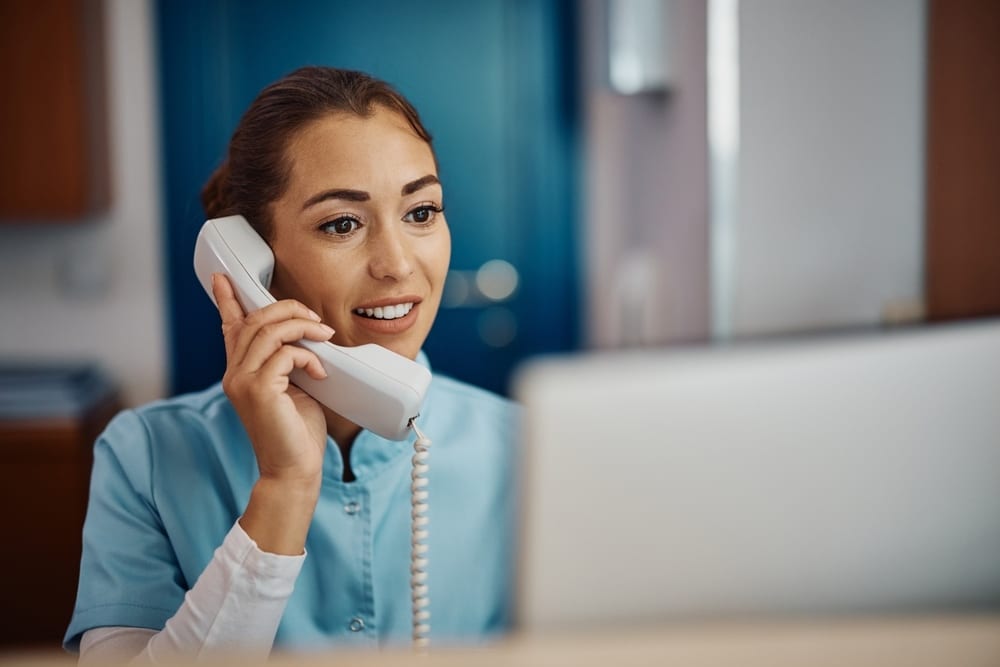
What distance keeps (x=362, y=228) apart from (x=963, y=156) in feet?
3.00

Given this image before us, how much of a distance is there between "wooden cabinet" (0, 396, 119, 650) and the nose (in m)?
0.23

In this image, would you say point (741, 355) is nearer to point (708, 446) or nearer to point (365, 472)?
point (708, 446)

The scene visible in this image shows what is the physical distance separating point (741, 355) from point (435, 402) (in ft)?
1.00

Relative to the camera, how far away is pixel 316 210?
0.61 meters

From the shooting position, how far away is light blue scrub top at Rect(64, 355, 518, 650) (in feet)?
1.93

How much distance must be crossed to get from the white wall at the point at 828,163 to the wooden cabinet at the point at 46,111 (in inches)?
46.9

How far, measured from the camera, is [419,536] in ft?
2.03

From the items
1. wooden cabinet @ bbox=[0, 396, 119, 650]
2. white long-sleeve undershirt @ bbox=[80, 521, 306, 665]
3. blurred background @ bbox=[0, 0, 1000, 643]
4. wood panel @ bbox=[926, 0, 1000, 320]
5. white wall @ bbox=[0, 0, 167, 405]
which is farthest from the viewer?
white wall @ bbox=[0, 0, 167, 405]

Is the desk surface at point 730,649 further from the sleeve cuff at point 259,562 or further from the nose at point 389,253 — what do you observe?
the nose at point 389,253

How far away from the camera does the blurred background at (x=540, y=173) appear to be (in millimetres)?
841

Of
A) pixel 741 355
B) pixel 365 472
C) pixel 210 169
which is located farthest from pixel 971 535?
pixel 210 169

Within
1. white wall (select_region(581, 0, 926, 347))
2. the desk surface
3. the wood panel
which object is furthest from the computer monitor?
the wood panel

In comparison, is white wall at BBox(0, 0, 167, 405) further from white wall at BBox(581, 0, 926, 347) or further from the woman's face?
the woman's face

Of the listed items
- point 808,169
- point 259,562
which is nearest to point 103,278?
point 808,169
